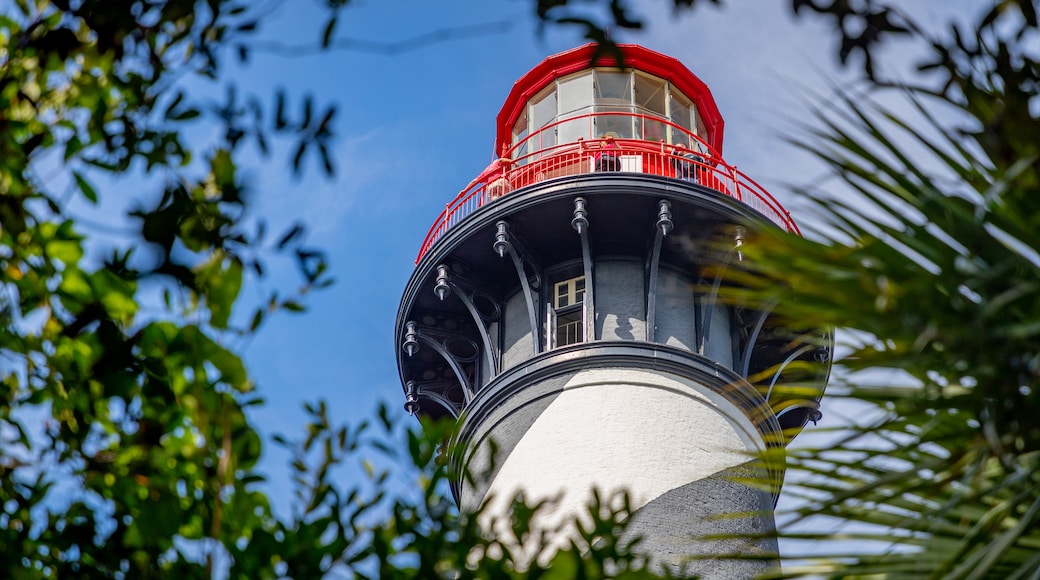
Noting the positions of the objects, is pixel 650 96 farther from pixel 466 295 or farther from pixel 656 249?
pixel 466 295

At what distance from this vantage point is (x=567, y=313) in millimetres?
18250

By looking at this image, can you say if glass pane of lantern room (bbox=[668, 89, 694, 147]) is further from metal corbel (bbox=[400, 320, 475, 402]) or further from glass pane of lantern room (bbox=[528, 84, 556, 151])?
metal corbel (bbox=[400, 320, 475, 402])

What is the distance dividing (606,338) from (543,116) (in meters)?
6.75

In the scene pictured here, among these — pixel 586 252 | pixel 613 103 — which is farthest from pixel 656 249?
pixel 613 103

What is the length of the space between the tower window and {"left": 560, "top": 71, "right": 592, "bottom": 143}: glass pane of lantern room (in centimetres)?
392

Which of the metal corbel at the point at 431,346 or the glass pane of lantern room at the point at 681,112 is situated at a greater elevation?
the glass pane of lantern room at the point at 681,112

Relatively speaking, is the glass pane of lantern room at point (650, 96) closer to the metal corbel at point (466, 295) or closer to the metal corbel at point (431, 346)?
the metal corbel at point (466, 295)

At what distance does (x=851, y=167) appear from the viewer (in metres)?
5.06

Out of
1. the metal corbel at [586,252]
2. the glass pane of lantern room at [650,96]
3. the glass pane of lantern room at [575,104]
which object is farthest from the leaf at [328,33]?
the glass pane of lantern room at [650,96]

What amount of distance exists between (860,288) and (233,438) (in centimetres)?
221

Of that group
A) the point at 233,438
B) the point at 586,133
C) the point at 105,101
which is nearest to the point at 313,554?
the point at 233,438

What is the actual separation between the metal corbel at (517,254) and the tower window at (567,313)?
27 centimetres

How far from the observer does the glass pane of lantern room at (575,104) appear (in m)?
22.0

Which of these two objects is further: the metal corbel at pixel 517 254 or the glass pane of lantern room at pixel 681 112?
the glass pane of lantern room at pixel 681 112
